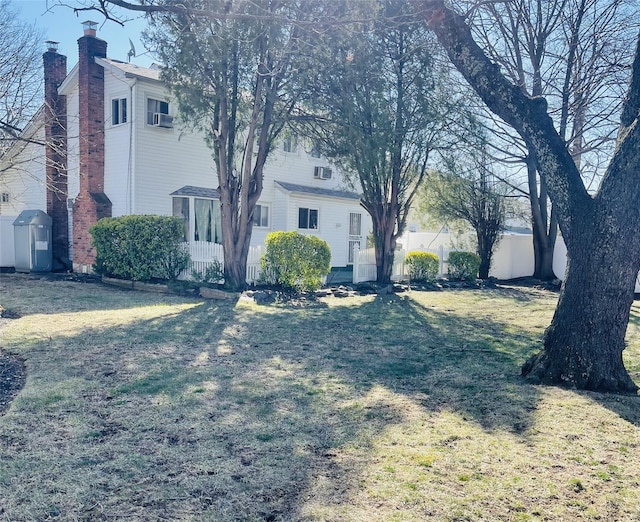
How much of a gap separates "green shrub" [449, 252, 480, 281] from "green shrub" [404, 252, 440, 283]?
1607mm

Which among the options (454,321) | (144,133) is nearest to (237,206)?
(144,133)

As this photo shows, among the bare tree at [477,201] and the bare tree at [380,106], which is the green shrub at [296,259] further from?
the bare tree at [477,201]

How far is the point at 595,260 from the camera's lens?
4.58 metres

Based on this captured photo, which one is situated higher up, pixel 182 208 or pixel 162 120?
pixel 162 120

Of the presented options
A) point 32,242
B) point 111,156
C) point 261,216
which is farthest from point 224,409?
point 261,216

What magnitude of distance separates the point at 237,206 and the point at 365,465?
10.1 metres

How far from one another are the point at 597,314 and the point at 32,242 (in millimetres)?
16255

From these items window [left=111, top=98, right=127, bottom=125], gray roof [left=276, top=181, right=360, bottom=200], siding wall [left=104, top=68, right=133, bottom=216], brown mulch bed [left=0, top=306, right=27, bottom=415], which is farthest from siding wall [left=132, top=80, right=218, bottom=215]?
brown mulch bed [left=0, top=306, right=27, bottom=415]

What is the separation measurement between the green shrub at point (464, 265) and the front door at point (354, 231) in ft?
15.4

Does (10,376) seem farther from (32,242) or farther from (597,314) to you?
(32,242)

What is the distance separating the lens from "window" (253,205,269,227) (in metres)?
18.5

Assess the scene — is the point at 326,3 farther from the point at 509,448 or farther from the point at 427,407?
the point at 509,448

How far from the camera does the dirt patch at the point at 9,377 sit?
438 centimetres

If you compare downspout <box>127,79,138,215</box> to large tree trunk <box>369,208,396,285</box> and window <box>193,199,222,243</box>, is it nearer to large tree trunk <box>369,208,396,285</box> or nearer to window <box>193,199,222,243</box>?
Result: window <box>193,199,222,243</box>
